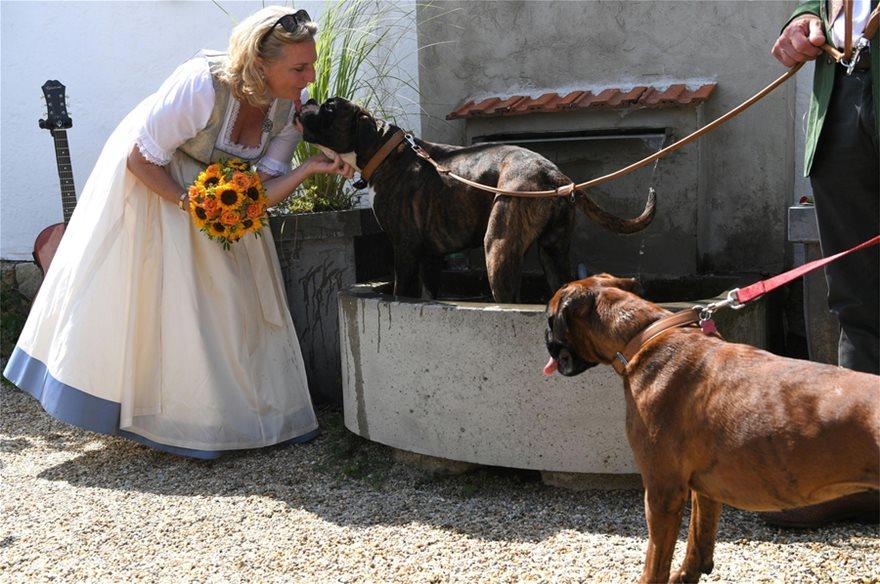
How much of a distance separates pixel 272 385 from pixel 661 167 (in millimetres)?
2448

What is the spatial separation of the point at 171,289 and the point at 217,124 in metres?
0.87

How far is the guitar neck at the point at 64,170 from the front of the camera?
6.81 metres

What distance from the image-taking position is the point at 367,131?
15.3 ft

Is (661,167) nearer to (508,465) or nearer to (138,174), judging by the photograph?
(508,465)

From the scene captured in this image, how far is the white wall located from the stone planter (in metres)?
1.89

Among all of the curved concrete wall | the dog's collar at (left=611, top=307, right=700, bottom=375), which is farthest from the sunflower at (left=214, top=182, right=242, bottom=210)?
the dog's collar at (left=611, top=307, right=700, bottom=375)

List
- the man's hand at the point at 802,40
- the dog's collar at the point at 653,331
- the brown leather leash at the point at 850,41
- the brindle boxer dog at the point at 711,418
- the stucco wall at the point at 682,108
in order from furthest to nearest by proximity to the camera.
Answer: the stucco wall at the point at 682,108, the man's hand at the point at 802,40, the brown leather leash at the point at 850,41, the dog's collar at the point at 653,331, the brindle boxer dog at the point at 711,418

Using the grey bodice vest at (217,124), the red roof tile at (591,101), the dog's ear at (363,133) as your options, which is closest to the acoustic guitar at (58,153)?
the grey bodice vest at (217,124)

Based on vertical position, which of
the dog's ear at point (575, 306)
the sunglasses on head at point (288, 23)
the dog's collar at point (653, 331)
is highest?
the sunglasses on head at point (288, 23)

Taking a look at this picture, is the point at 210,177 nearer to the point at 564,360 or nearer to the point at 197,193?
the point at 197,193

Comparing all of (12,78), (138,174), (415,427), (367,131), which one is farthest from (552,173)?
(12,78)

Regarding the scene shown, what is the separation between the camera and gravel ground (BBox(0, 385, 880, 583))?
11.3ft

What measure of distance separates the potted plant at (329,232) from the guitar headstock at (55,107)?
2.11 metres

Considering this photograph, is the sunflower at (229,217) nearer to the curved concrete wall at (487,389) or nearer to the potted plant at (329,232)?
the curved concrete wall at (487,389)
